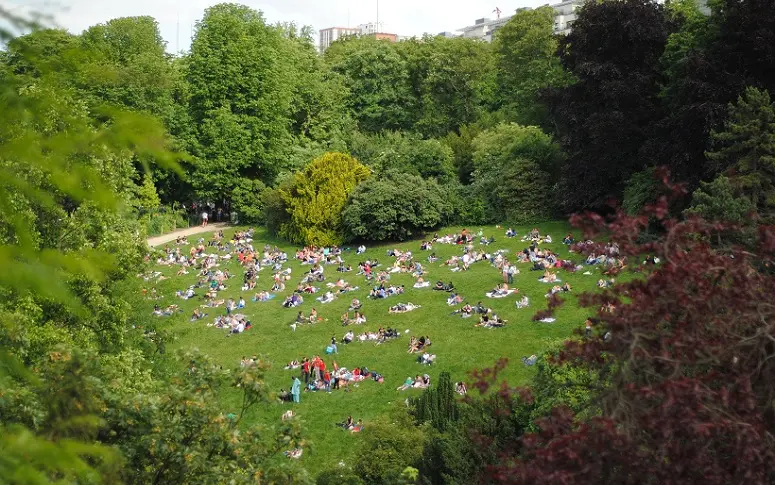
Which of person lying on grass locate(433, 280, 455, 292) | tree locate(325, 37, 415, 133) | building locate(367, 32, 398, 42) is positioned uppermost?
building locate(367, 32, 398, 42)

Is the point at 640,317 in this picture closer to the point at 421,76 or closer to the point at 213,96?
the point at 213,96

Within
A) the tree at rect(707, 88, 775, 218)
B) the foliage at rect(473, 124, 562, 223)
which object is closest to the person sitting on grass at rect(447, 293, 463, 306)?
the tree at rect(707, 88, 775, 218)

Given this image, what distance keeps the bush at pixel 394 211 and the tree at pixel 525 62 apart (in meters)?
10.7

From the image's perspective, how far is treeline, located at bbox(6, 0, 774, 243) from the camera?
27062 mm

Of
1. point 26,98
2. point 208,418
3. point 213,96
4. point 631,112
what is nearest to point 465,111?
point 213,96

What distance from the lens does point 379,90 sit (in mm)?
52375

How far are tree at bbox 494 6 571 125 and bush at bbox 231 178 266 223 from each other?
15.0 m

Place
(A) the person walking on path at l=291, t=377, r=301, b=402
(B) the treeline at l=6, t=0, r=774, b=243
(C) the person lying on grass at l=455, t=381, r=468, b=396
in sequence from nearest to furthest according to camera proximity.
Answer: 1. (C) the person lying on grass at l=455, t=381, r=468, b=396
2. (A) the person walking on path at l=291, t=377, r=301, b=402
3. (B) the treeline at l=6, t=0, r=774, b=243

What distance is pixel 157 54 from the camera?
2045 inches

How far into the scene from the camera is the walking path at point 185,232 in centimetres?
4136

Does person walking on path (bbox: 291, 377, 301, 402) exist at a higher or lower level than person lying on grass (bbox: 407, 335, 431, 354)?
lower

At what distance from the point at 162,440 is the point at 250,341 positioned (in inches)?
680

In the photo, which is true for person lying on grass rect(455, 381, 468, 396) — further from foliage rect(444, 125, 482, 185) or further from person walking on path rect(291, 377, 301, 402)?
foliage rect(444, 125, 482, 185)

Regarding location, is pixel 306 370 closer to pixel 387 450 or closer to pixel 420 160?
pixel 387 450
